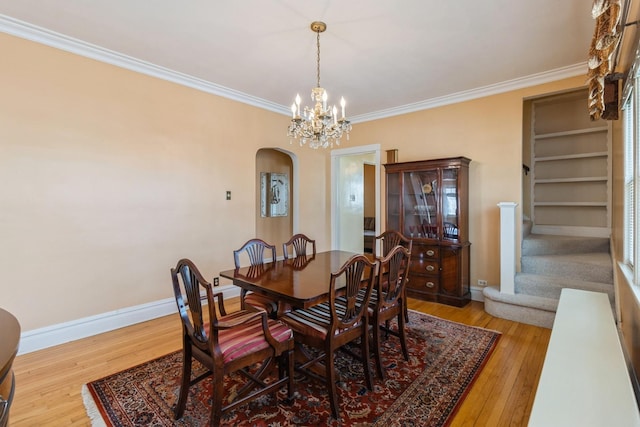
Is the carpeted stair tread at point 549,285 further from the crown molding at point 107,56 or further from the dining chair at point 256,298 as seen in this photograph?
the crown molding at point 107,56

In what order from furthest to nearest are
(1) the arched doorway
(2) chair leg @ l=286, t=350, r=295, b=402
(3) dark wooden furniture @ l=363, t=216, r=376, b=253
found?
(3) dark wooden furniture @ l=363, t=216, r=376, b=253, (1) the arched doorway, (2) chair leg @ l=286, t=350, r=295, b=402

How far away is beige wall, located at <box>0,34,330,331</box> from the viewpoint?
2.63 metres

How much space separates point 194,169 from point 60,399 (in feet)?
8.14

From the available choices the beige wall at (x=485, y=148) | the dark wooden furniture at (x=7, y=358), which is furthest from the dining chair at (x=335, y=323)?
the beige wall at (x=485, y=148)

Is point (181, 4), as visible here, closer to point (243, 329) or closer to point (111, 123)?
point (111, 123)

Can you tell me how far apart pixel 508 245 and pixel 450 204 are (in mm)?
856

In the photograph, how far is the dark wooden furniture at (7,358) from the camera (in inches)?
33.8

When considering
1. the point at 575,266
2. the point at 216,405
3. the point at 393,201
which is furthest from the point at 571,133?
the point at 216,405

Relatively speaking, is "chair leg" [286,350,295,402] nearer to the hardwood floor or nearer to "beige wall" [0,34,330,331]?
the hardwood floor

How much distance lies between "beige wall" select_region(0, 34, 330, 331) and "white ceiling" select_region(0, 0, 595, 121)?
0.32m

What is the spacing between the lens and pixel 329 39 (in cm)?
274

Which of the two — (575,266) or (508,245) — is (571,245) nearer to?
(575,266)

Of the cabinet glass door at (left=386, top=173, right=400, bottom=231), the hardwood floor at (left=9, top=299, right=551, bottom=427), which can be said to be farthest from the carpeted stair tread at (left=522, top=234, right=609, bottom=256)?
the cabinet glass door at (left=386, top=173, right=400, bottom=231)

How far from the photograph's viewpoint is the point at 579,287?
3.23 meters
